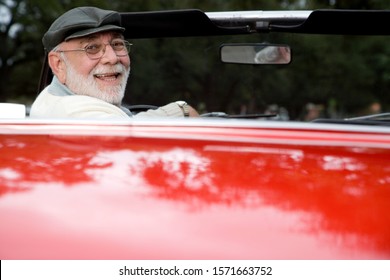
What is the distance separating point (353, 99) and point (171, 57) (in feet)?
92.6

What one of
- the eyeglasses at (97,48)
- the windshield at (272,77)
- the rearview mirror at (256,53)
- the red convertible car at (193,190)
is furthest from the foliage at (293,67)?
the red convertible car at (193,190)

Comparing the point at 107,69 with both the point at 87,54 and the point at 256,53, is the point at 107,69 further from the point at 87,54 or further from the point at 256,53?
the point at 256,53

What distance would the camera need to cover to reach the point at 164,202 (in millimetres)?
1750

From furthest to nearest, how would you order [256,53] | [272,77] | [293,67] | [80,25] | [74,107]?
[293,67]
[272,77]
[256,53]
[80,25]
[74,107]

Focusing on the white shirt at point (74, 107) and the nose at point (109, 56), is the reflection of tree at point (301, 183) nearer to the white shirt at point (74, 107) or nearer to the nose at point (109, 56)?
the white shirt at point (74, 107)

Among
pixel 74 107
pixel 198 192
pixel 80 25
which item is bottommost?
pixel 198 192

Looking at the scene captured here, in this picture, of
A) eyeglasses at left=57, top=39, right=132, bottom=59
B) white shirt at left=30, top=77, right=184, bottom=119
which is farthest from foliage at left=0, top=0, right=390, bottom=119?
white shirt at left=30, top=77, right=184, bottom=119

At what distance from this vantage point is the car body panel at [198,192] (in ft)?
5.54

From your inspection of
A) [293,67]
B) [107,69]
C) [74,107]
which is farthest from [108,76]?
[293,67]

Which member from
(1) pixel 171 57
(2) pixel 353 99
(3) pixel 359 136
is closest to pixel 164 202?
(3) pixel 359 136

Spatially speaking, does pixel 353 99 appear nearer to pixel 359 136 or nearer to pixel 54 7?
pixel 54 7

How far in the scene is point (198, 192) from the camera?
5.76 feet

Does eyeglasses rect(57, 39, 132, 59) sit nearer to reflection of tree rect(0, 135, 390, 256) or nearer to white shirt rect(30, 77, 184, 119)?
white shirt rect(30, 77, 184, 119)

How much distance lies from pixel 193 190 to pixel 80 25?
1.60 m
